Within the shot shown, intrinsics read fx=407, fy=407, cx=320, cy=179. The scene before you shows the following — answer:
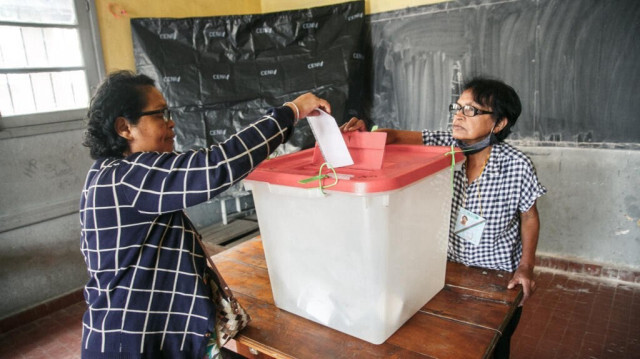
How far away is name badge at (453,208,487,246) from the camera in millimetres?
1371

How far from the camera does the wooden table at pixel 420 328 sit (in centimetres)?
94

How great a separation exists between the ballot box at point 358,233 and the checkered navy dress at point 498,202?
0.29 meters

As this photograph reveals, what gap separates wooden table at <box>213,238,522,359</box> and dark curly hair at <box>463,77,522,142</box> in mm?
572

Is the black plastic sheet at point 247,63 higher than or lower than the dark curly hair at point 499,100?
higher

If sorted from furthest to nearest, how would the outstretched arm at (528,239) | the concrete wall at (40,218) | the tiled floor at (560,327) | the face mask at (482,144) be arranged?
1. the concrete wall at (40,218)
2. the tiled floor at (560,327)
3. the face mask at (482,144)
4. the outstretched arm at (528,239)

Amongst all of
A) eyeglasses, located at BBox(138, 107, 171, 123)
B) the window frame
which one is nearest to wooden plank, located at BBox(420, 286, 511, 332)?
eyeglasses, located at BBox(138, 107, 171, 123)

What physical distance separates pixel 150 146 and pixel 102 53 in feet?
8.05

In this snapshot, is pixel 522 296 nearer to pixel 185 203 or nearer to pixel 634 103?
pixel 185 203

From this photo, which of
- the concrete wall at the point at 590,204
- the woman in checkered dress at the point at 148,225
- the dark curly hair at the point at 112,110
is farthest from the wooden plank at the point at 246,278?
the concrete wall at the point at 590,204

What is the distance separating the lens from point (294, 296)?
1104mm

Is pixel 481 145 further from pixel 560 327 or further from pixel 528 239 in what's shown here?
pixel 560 327

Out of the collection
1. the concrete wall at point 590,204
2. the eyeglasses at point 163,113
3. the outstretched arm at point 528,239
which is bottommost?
the concrete wall at point 590,204

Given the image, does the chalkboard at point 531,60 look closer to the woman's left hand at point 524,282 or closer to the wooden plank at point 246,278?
the woman's left hand at point 524,282

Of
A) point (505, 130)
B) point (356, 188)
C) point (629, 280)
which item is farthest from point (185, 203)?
point (629, 280)
